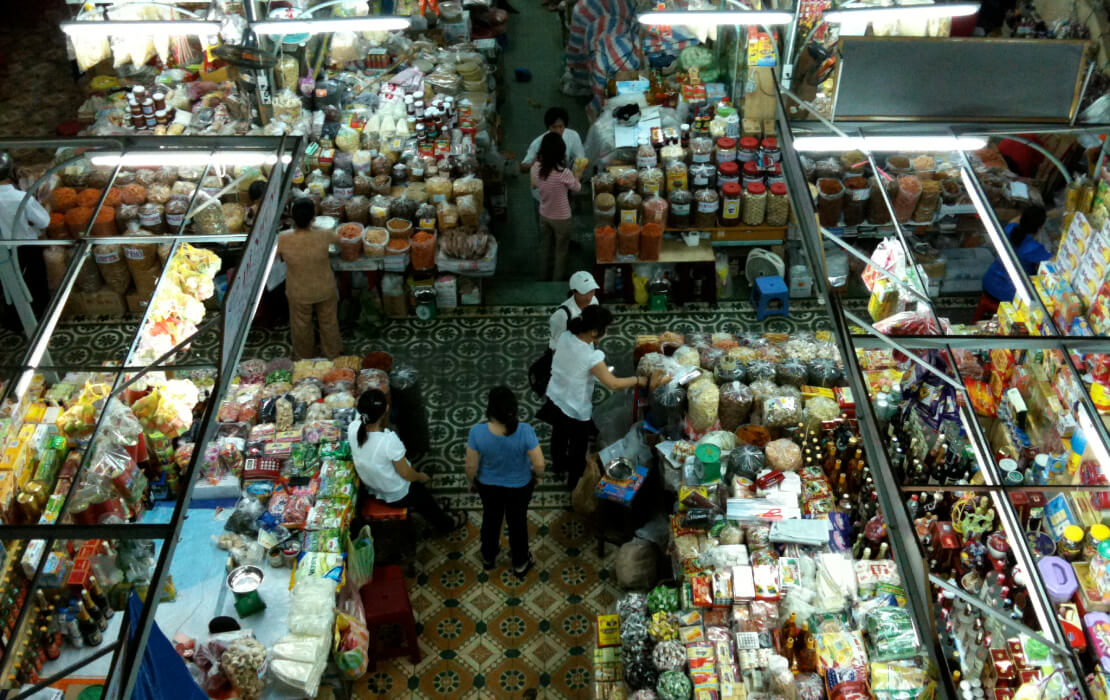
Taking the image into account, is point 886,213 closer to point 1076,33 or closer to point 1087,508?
point 1076,33

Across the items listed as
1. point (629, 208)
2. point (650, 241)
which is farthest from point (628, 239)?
point (629, 208)

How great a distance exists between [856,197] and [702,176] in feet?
4.71

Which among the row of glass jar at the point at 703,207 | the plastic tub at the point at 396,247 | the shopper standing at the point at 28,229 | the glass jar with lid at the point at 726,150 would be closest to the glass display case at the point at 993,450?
the row of glass jar at the point at 703,207

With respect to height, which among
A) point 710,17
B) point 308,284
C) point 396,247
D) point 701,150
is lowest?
point 396,247

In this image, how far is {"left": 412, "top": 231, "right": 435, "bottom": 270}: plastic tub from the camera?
31.0 ft

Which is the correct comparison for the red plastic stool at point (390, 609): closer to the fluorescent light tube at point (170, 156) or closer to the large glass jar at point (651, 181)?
the fluorescent light tube at point (170, 156)

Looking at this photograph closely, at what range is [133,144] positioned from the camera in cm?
584

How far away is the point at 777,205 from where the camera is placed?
975 cm

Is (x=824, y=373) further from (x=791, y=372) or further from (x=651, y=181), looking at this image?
(x=651, y=181)

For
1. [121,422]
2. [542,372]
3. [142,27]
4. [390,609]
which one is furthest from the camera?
[142,27]

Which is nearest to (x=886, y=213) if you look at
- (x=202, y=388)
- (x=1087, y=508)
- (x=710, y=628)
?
(x=1087, y=508)

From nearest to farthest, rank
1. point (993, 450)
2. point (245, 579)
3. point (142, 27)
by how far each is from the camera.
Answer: point (245, 579) < point (993, 450) < point (142, 27)

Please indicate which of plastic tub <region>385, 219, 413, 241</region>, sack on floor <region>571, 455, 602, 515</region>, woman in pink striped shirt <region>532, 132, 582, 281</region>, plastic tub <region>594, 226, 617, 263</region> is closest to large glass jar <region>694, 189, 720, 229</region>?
plastic tub <region>594, 226, 617, 263</region>

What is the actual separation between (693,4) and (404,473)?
7.46 m
